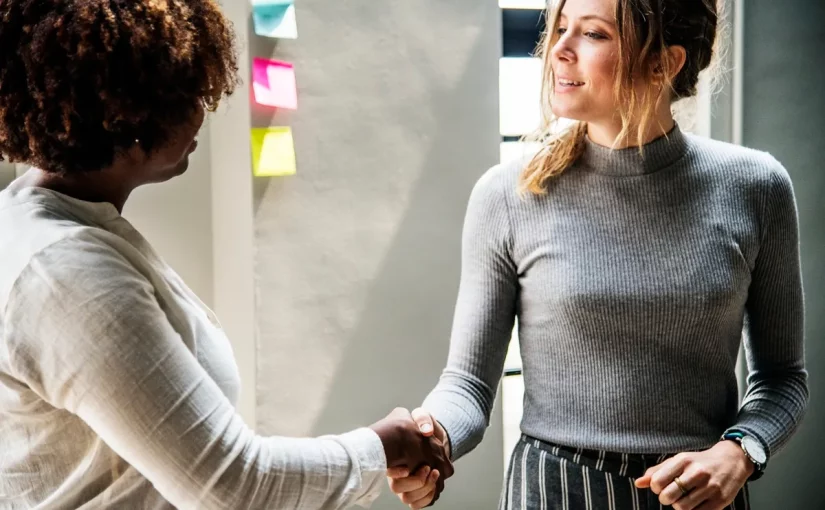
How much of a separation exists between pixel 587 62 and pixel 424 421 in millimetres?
655

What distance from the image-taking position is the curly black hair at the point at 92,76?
3.14 ft

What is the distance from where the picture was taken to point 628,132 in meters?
1.46

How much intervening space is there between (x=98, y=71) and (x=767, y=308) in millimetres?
1095

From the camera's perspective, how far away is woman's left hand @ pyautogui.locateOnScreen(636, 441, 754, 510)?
1.28 metres

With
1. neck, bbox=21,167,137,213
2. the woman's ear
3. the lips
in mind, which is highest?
the woman's ear

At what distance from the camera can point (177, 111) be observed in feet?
3.45

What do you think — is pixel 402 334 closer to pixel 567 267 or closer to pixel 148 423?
pixel 567 267

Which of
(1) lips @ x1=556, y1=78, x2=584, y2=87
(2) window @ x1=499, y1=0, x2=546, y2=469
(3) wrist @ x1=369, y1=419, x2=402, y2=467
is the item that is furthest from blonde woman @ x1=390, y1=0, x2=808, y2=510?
(2) window @ x1=499, y1=0, x2=546, y2=469

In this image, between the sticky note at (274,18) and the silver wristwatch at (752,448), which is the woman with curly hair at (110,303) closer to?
the silver wristwatch at (752,448)

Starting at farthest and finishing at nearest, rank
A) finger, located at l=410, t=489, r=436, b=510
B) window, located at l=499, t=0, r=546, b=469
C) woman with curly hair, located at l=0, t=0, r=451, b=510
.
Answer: window, located at l=499, t=0, r=546, b=469 → finger, located at l=410, t=489, r=436, b=510 → woman with curly hair, located at l=0, t=0, r=451, b=510

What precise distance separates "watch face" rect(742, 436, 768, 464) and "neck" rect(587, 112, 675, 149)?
0.52 meters

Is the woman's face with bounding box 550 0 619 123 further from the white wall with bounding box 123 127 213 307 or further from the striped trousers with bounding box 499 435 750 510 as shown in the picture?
the white wall with bounding box 123 127 213 307

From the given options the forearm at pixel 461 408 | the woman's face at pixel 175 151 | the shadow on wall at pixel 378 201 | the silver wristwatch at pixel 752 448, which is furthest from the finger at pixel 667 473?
the shadow on wall at pixel 378 201

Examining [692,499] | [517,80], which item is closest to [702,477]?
[692,499]
